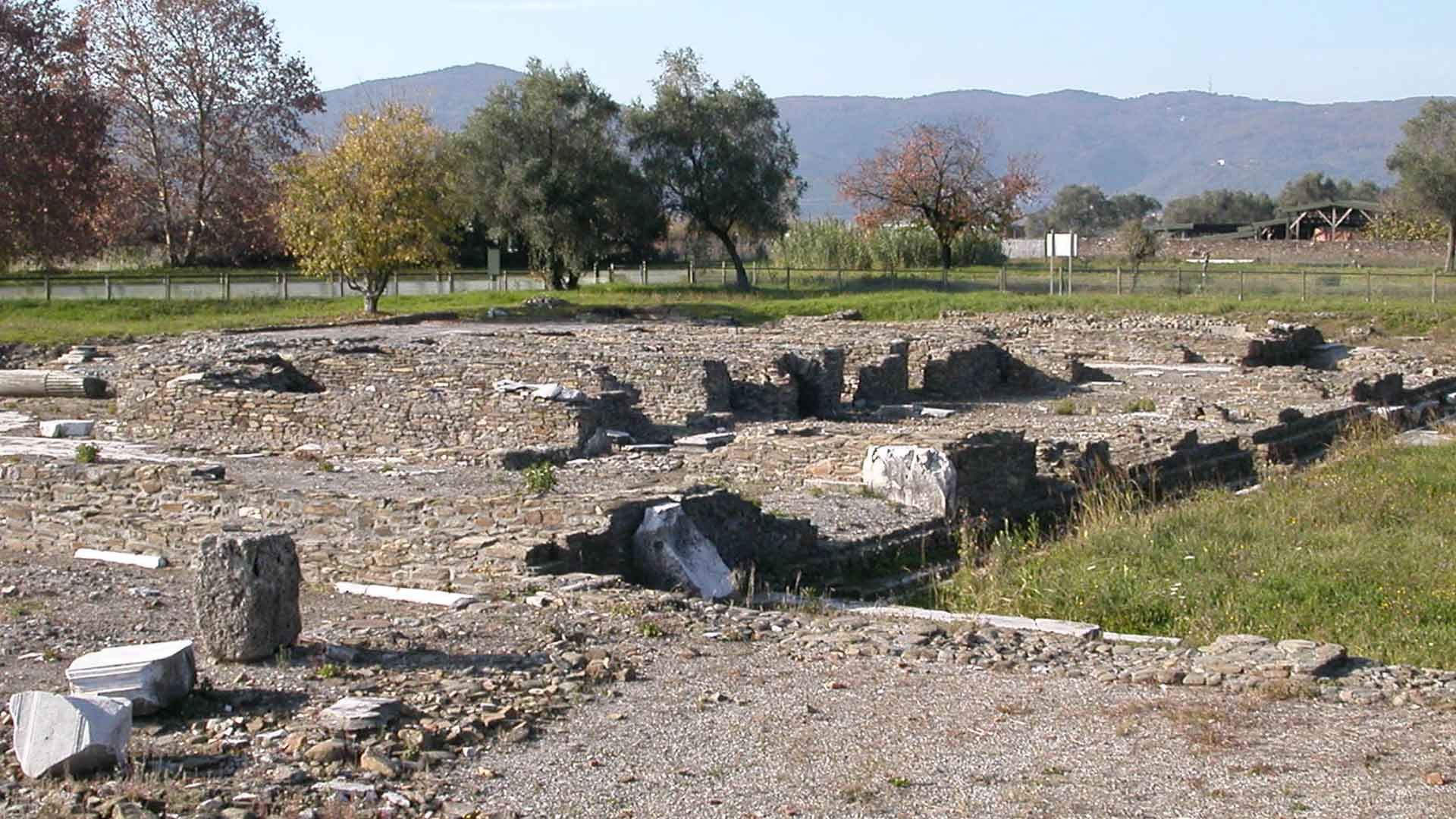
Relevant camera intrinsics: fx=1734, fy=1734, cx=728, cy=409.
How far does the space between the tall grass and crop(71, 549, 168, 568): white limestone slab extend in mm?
42340

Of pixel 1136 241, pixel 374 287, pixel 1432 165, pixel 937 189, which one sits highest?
pixel 1432 165

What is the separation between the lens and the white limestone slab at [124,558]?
472 inches

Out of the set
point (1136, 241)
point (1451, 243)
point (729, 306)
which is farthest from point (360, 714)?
point (1451, 243)

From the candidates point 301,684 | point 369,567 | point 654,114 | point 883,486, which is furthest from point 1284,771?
point 654,114

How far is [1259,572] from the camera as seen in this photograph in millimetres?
11977

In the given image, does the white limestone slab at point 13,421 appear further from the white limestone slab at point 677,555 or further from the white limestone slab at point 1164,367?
the white limestone slab at point 1164,367

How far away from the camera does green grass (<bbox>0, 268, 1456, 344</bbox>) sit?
36875 mm

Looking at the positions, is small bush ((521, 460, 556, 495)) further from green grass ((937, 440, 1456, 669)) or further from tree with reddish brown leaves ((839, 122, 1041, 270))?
tree with reddish brown leaves ((839, 122, 1041, 270))

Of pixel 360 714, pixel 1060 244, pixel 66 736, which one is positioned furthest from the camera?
pixel 1060 244

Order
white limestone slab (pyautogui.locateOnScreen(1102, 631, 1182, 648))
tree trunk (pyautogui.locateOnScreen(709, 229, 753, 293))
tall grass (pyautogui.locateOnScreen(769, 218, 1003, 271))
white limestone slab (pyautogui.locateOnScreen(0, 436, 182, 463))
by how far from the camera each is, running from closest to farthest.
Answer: white limestone slab (pyautogui.locateOnScreen(1102, 631, 1182, 648)), white limestone slab (pyautogui.locateOnScreen(0, 436, 182, 463)), tree trunk (pyautogui.locateOnScreen(709, 229, 753, 293)), tall grass (pyautogui.locateOnScreen(769, 218, 1003, 271))

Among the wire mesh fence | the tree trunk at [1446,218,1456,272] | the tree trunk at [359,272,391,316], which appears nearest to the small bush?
the tree trunk at [359,272,391,316]

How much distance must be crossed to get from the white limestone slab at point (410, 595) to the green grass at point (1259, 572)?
11.1ft

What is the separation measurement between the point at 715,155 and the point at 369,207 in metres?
12.4

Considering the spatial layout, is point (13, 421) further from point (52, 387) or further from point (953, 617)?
point (953, 617)
